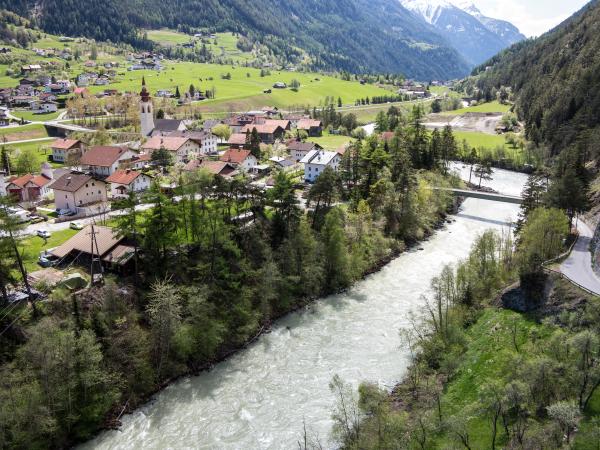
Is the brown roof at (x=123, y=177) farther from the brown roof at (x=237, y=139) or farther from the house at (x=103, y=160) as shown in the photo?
the brown roof at (x=237, y=139)

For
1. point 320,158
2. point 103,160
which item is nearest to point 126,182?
point 103,160

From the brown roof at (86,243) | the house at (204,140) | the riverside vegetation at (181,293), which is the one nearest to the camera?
the riverside vegetation at (181,293)

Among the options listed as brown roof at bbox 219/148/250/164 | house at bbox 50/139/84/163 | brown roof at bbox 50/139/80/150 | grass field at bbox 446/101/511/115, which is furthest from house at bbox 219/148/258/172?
grass field at bbox 446/101/511/115

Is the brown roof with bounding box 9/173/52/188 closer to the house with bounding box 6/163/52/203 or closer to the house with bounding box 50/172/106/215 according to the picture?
the house with bounding box 6/163/52/203

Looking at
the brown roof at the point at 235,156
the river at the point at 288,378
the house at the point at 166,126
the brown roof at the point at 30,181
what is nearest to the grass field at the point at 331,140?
the brown roof at the point at 235,156

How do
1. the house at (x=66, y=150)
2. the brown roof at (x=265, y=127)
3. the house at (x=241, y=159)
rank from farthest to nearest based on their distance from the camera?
the brown roof at (x=265, y=127)
the house at (x=66, y=150)
the house at (x=241, y=159)

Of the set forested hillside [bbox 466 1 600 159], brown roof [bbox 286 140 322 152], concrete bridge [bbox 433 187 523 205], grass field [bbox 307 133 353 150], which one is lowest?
concrete bridge [bbox 433 187 523 205]
